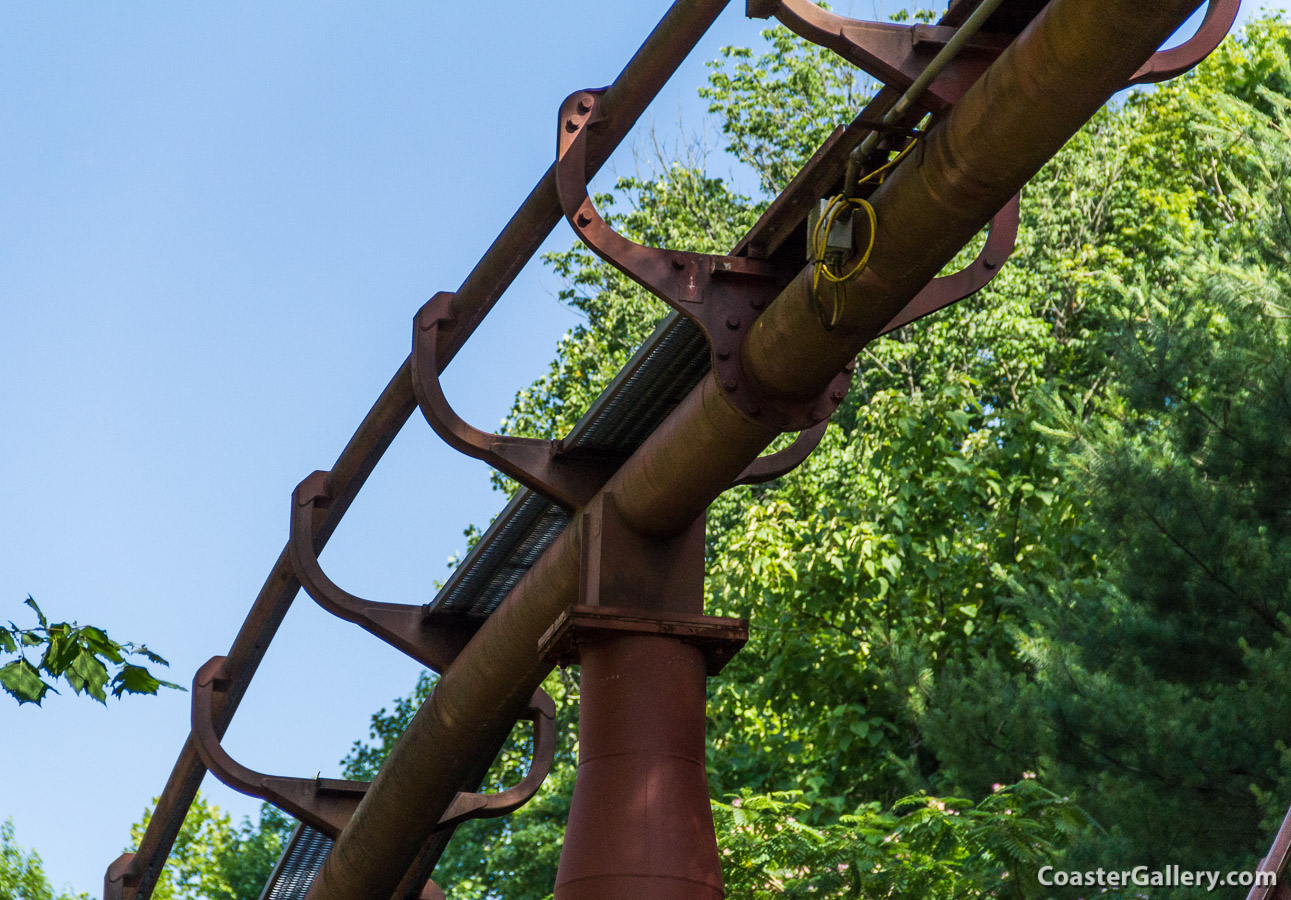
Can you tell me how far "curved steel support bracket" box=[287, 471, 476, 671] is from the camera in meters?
6.47

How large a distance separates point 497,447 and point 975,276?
176cm

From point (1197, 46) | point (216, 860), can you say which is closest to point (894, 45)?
point (1197, 46)

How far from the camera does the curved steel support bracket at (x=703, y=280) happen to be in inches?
182

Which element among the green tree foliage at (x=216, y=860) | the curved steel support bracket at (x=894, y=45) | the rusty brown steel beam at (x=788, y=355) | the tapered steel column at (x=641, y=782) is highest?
the green tree foliage at (x=216, y=860)

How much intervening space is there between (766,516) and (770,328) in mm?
12302

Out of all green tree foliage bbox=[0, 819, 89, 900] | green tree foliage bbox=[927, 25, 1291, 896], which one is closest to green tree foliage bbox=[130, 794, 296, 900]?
green tree foliage bbox=[0, 819, 89, 900]

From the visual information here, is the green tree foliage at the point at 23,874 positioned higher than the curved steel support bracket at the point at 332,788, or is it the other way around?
the green tree foliage at the point at 23,874

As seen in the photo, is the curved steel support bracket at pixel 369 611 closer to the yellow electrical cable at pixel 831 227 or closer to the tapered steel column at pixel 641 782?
the tapered steel column at pixel 641 782

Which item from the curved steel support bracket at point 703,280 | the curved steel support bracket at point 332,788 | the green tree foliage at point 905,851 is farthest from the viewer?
the green tree foliage at point 905,851

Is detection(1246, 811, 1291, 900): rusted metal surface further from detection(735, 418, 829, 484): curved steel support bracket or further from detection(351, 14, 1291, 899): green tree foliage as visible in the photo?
detection(351, 14, 1291, 899): green tree foliage

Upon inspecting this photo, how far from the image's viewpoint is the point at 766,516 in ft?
55.0

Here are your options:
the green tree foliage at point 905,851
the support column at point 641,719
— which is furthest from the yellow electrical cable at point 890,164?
the green tree foliage at point 905,851

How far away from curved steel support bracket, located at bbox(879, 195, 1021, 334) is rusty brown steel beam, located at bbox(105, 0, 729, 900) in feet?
3.14

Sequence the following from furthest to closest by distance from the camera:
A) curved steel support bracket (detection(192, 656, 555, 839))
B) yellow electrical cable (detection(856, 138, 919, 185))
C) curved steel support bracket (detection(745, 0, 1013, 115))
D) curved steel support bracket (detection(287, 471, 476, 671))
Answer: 1. curved steel support bracket (detection(192, 656, 555, 839))
2. curved steel support bracket (detection(287, 471, 476, 671))
3. yellow electrical cable (detection(856, 138, 919, 185))
4. curved steel support bracket (detection(745, 0, 1013, 115))
